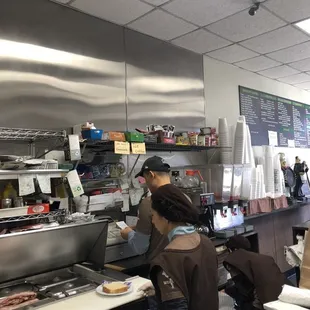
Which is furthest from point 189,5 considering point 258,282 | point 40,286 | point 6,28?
point 40,286

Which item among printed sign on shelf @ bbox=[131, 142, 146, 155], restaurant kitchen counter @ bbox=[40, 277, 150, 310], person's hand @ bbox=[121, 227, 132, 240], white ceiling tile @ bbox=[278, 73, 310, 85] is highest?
white ceiling tile @ bbox=[278, 73, 310, 85]

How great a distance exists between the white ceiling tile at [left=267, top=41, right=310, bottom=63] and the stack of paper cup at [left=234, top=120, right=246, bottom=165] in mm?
1180

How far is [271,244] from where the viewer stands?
4.62 metres

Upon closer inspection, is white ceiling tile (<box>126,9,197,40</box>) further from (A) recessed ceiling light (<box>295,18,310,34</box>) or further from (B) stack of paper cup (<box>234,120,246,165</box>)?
(B) stack of paper cup (<box>234,120,246,165</box>)

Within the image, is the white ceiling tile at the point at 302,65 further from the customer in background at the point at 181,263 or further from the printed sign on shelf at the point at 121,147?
the customer in background at the point at 181,263

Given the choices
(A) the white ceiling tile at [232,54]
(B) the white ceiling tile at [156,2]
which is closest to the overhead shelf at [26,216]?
(B) the white ceiling tile at [156,2]

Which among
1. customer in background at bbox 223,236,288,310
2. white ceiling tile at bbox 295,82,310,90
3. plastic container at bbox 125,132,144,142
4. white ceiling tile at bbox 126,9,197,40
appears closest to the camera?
customer in background at bbox 223,236,288,310

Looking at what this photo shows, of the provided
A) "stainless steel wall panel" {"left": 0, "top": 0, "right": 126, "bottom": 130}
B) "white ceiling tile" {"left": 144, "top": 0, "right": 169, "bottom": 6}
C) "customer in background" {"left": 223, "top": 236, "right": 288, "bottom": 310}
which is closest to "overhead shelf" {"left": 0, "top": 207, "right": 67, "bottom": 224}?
"stainless steel wall panel" {"left": 0, "top": 0, "right": 126, "bottom": 130}

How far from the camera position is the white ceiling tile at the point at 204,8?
2.81m

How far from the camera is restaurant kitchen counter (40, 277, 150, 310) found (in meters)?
1.60

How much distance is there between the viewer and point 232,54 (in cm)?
411

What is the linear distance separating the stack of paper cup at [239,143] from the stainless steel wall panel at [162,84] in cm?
47

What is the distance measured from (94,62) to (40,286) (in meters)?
1.91

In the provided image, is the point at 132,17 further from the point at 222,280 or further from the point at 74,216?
the point at 222,280
